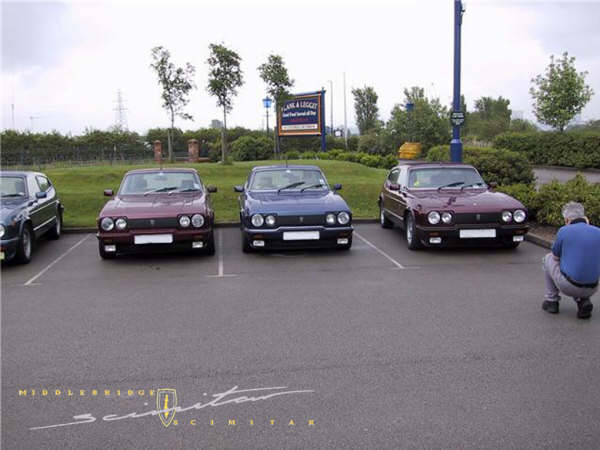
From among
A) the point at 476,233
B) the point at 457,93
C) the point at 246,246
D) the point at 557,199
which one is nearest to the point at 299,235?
the point at 246,246

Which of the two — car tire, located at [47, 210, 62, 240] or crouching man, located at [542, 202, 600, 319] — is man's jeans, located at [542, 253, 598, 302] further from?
car tire, located at [47, 210, 62, 240]

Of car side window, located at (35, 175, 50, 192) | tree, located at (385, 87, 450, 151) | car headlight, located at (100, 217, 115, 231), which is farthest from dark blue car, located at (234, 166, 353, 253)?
tree, located at (385, 87, 450, 151)

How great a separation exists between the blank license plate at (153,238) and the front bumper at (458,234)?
4.12m

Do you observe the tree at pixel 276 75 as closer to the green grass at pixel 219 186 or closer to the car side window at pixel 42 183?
the green grass at pixel 219 186

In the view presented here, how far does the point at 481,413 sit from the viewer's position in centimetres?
382

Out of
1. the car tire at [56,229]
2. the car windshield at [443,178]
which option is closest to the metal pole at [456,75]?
the car windshield at [443,178]

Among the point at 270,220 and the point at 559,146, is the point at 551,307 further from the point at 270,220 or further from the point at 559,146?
the point at 559,146

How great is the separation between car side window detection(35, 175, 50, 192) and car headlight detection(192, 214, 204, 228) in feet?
13.1

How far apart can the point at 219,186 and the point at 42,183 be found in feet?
20.1

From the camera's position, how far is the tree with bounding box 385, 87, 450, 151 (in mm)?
36188

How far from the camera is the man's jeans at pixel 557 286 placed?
19.0 feet

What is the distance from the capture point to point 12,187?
10219 mm

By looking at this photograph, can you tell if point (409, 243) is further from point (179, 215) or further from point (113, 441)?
point (113, 441)

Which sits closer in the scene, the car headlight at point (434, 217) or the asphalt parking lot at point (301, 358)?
the asphalt parking lot at point (301, 358)
